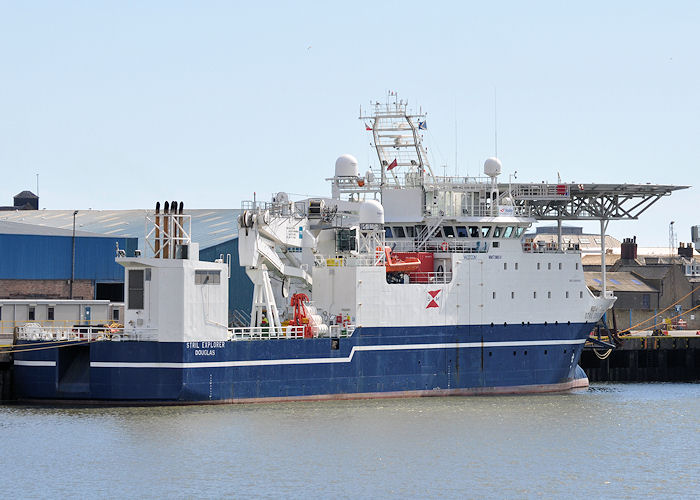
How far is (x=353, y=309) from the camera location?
50188 millimetres

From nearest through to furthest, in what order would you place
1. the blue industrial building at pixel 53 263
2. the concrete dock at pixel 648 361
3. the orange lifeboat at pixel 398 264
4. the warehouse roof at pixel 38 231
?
1. the orange lifeboat at pixel 398 264
2. the blue industrial building at pixel 53 263
3. the warehouse roof at pixel 38 231
4. the concrete dock at pixel 648 361

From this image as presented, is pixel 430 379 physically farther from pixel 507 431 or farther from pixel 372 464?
pixel 372 464

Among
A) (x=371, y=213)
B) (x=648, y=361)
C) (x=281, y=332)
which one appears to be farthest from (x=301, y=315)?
(x=648, y=361)

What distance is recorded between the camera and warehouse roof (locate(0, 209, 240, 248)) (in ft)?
216

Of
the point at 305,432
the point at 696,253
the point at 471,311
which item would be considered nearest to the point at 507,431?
the point at 305,432

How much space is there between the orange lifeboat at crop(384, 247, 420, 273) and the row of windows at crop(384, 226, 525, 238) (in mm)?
2455

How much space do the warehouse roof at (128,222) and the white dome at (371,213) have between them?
11921 millimetres

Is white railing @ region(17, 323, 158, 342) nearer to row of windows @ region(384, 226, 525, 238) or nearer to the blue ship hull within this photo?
the blue ship hull

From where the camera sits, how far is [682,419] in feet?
155

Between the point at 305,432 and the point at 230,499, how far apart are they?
911cm

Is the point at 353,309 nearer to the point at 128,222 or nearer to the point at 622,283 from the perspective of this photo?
the point at 128,222

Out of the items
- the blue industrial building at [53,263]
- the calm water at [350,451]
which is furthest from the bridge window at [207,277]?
the blue industrial building at [53,263]

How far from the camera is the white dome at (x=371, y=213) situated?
172ft

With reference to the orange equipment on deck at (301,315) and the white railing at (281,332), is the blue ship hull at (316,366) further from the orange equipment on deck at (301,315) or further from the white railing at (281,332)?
the orange equipment on deck at (301,315)
